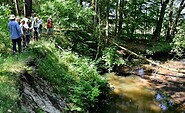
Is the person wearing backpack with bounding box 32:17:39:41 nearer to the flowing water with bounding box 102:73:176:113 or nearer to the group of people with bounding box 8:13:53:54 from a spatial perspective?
the group of people with bounding box 8:13:53:54

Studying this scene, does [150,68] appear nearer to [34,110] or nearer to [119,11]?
[119,11]

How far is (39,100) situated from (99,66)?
935 centimetres

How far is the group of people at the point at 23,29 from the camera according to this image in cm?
1055

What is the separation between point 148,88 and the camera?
16.2 metres

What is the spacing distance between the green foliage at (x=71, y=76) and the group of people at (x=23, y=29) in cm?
86

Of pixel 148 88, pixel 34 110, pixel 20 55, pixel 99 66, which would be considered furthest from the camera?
pixel 99 66

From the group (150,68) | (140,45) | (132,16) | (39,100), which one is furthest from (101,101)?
(132,16)

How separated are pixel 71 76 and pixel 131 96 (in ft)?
13.0

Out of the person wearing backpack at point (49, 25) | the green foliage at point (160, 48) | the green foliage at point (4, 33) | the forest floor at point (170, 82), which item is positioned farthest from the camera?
the green foliage at point (160, 48)

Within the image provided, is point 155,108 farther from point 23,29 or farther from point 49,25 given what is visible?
point 49,25

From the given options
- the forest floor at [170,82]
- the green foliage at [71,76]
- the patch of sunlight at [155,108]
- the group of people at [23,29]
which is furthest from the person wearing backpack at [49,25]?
the patch of sunlight at [155,108]

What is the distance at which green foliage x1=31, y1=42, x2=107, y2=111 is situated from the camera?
11.0 meters

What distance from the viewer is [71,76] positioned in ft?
41.2

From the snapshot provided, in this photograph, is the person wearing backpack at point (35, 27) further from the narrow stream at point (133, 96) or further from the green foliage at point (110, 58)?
the narrow stream at point (133, 96)
